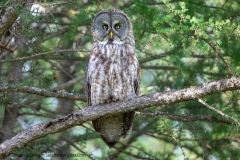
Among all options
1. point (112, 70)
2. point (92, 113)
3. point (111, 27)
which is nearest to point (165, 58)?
point (111, 27)

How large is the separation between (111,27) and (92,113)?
1966 millimetres

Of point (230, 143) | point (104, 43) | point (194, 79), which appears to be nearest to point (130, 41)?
point (104, 43)

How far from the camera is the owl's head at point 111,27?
259 inches

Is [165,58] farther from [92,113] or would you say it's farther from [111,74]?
[92,113]

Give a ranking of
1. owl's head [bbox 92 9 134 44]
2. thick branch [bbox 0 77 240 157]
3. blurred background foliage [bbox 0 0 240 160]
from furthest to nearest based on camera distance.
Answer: owl's head [bbox 92 9 134 44], blurred background foliage [bbox 0 0 240 160], thick branch [bbox 0 77 240 157]

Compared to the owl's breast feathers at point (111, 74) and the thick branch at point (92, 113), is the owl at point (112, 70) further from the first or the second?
the thick branch at point (92, 113)

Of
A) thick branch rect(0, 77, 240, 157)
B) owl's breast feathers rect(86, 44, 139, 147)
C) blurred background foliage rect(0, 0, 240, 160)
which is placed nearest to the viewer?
thick branch rect(0, 77, 240, 157)

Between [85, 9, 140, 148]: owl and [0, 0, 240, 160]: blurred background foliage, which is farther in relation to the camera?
[85, 9, 140, 148]: owl

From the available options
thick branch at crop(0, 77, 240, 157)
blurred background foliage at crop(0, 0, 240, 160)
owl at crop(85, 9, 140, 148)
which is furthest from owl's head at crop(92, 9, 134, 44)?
thick branch at crop(0, 77, 240, 157)

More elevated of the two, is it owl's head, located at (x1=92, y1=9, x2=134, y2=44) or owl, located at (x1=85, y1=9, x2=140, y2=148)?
owl's head, located at (x1=92, y1=9, x2=134, y2=44)

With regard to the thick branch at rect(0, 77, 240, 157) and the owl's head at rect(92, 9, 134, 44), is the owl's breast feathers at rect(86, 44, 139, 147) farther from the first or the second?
the thick branch at rect(0, 77, 240, 157)

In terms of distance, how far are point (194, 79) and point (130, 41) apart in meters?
1.11

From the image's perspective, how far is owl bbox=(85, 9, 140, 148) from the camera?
6.05 metres

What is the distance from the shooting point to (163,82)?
836cm
